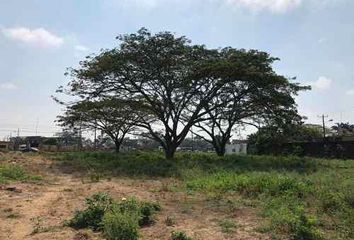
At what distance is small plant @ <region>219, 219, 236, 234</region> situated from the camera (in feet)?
28.6

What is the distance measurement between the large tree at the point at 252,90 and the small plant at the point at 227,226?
18.6m

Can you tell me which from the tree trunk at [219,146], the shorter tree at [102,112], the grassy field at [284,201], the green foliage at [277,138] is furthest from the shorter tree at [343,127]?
the grassy field at [284,201]

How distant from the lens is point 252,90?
30609mm

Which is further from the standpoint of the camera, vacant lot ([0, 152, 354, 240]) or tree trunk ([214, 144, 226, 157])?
tree trunk ([214, 144, 226, 157])

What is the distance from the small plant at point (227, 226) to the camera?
8724 millimetres

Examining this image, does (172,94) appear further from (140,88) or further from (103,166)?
(103,166)

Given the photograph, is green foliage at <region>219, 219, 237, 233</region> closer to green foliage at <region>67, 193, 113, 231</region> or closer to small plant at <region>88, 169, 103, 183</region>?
green foliage at <region>67, 193, 113, 231</region>

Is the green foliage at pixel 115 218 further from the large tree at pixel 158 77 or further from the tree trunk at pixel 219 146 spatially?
the tree trunk at pixel 219 146

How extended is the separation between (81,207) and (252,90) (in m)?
20.6

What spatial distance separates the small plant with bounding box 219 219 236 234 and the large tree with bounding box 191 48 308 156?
18.6 metres

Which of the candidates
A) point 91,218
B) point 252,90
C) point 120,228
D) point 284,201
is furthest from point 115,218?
point 252,90

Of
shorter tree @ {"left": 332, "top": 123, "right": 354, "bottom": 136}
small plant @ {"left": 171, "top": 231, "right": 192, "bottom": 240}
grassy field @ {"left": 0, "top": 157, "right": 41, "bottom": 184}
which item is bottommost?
small plant @ {"left": 171, "top": 231, "right": 192, "bottom": 240}

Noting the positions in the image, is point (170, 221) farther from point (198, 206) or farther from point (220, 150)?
point (220, 150)

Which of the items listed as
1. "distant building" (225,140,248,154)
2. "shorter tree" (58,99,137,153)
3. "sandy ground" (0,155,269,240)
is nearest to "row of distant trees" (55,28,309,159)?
"shorter tree" (58,99,137,153)
